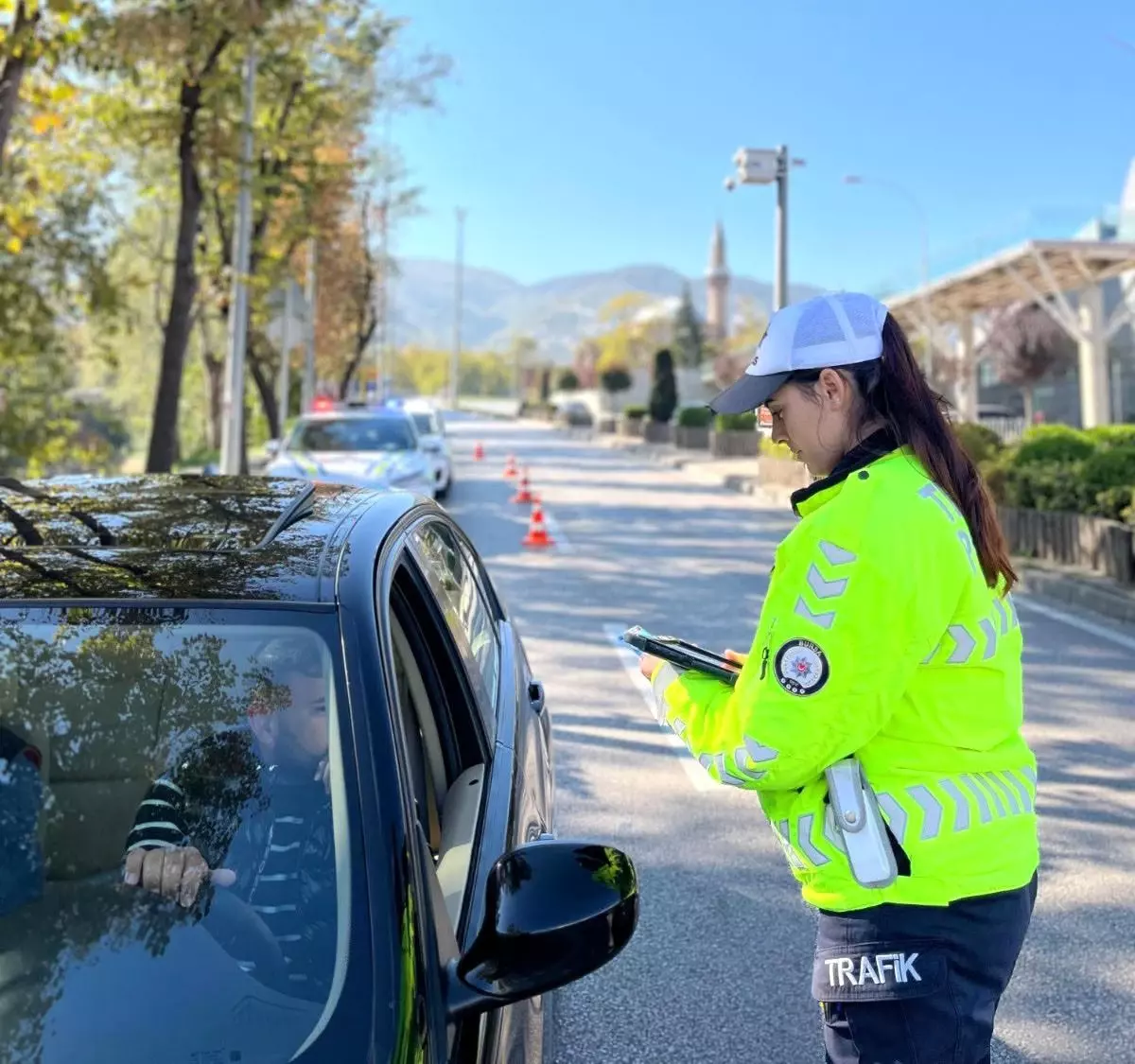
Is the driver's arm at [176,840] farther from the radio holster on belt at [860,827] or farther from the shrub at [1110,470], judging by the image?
the shrub at [1110,470]

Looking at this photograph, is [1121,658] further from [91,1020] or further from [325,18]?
[325,18]

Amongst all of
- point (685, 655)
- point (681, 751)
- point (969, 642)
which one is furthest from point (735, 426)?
point (969, 642)

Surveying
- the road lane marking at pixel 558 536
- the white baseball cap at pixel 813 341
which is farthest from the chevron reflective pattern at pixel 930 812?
the road lane marking at pixel 558 536

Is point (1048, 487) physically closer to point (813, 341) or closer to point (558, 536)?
point (558, 536)

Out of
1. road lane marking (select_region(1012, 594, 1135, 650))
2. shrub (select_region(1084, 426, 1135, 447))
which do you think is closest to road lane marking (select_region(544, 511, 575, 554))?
road lane marking (select_region(1012, 594, 1135, 650))

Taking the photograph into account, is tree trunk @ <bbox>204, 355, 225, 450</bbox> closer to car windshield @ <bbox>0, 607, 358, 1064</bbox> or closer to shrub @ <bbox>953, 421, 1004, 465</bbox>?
shrub @ <bbox>953, 421, 1004, 465</bbox>

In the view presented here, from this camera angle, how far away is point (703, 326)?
117 meters

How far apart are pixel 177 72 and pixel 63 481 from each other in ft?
49.4

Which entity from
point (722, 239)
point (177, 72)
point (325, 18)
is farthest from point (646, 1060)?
point (722, 239)

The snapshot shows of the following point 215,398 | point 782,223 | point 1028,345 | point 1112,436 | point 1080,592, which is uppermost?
point 1028,345

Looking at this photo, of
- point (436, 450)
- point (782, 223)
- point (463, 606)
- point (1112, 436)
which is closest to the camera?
point (463, 606)

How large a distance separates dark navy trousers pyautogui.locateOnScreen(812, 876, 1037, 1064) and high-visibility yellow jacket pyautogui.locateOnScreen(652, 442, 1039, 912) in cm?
3

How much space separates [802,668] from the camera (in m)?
1.67

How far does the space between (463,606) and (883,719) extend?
1541mm
